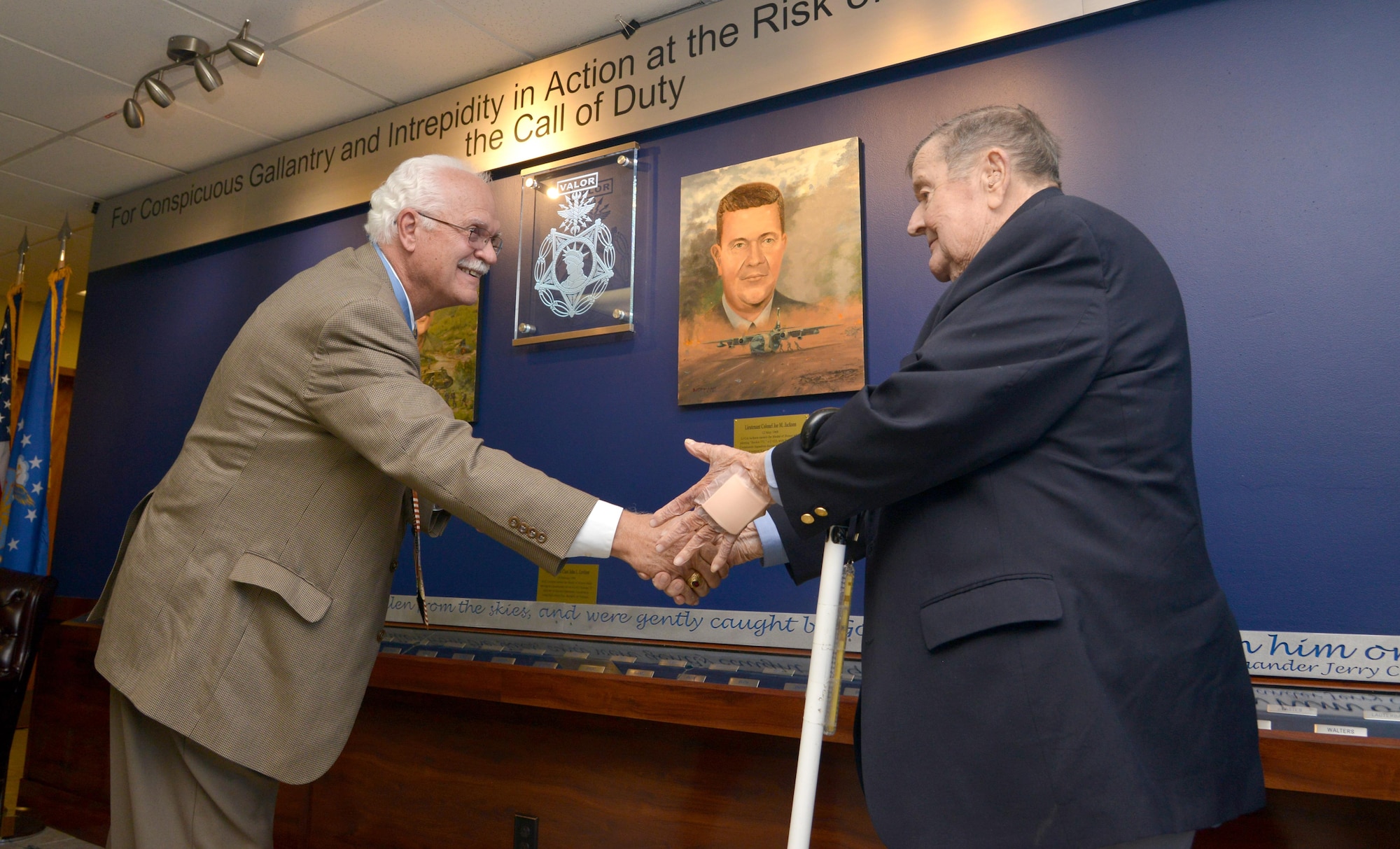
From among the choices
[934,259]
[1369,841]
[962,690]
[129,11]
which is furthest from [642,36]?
[1369,841]

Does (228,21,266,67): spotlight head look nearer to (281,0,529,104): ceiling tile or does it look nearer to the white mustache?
(281,0,529,104): ceiling tile

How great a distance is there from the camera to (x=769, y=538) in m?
1.73

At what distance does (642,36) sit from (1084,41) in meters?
1.49

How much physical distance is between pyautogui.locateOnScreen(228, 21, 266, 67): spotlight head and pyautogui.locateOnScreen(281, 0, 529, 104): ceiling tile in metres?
0.17

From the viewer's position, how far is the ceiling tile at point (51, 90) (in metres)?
3.64

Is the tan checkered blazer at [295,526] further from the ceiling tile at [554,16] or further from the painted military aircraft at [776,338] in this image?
the ceiling tile at [554,16]

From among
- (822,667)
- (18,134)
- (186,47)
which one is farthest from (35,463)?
(822,667)

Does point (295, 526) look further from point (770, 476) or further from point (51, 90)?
point (51, 90)

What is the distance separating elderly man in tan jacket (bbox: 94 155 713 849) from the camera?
5.21ft

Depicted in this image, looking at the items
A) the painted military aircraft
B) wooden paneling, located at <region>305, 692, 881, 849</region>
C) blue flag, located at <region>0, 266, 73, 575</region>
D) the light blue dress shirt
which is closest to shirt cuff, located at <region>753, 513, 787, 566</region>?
wooden paneling, located at <region>305, 692, 881, 849</region>

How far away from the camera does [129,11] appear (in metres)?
3.29

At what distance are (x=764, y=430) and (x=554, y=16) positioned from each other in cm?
167

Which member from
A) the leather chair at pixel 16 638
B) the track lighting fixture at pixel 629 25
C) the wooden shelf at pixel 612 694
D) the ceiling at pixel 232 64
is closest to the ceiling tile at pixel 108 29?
the ceiling at pixel 232 64

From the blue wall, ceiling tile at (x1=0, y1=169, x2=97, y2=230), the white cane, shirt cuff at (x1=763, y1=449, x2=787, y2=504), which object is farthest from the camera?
ceiling tile at (x1=0, y1=169, x2=97, y2=230)
